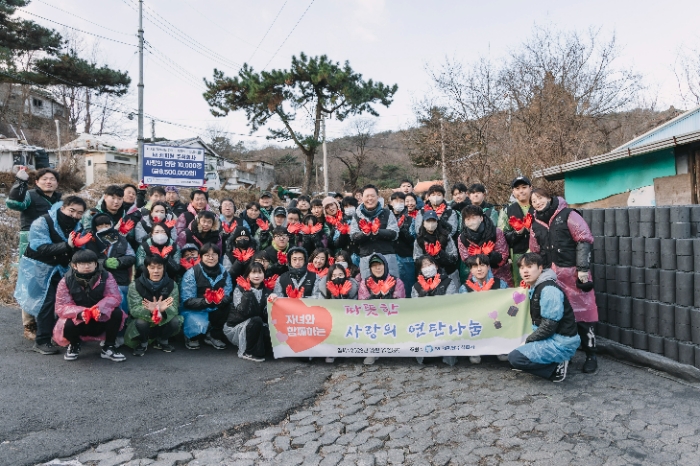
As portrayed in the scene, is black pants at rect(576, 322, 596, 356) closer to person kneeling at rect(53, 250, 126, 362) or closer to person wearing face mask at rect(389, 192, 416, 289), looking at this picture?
person wearing face mask at rect(389, 192, 416, 289)

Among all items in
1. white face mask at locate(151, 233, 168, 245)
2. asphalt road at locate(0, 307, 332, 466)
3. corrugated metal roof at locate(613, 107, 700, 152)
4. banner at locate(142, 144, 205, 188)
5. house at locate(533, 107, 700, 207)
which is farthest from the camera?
banner at locate(142, 144, 205, 188)

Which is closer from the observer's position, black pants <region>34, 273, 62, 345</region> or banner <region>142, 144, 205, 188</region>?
black pants <region>34, 273, 62, 345</region>

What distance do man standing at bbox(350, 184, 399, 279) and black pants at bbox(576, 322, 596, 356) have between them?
2.30 metres

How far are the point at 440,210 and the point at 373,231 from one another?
40.0 inches

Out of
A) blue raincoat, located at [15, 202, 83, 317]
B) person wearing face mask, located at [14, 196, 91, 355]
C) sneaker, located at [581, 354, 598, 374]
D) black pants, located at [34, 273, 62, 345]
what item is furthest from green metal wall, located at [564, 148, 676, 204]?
black pants, located at [34, 273, 62, 345]

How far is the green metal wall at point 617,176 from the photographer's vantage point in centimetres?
906

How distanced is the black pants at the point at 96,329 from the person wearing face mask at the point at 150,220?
4.17 ft

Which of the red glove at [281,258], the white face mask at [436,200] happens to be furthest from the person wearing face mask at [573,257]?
the red glove at [281,258]

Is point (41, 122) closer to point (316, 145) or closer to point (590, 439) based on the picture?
point (316, 145)

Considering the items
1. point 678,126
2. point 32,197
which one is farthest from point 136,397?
point 678,126

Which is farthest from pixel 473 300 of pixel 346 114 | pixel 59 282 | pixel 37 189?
pixel 346 114

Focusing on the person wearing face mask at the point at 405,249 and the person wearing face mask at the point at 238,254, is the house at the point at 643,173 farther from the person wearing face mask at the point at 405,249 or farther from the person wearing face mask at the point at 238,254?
the person wearing face mask at the point at 238,254

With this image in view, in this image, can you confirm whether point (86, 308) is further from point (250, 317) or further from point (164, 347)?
point (250, 317)

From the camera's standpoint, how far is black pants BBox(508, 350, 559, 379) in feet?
14.8
